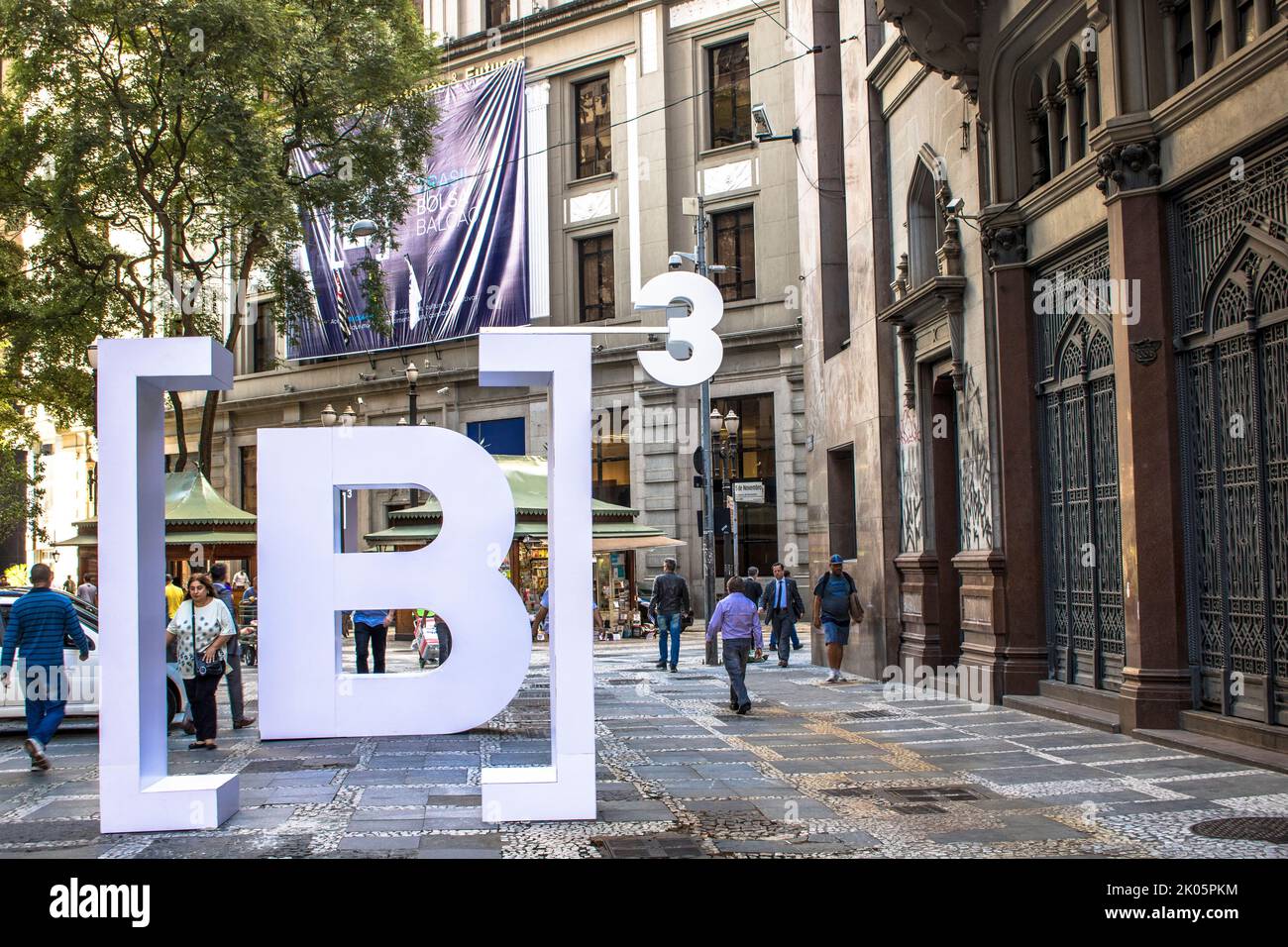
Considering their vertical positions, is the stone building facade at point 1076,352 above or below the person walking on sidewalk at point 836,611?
above

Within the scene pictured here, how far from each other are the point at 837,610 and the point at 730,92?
75.3 ft

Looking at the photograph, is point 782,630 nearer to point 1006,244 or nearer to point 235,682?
point 1006,244

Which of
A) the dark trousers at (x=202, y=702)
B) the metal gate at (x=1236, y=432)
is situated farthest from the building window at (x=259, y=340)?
the metal gate at (x=1236, y=432)

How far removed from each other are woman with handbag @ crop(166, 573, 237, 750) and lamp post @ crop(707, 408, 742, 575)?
15925 mm

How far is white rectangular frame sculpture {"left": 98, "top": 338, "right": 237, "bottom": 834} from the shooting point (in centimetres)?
896

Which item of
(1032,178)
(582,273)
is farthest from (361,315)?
(1032,178)

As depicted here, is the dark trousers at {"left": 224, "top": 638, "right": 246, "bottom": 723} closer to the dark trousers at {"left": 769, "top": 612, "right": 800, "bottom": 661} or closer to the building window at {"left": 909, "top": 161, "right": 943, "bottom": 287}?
the building window at {"left": 909, "top": 161, "right": 943, "bottom": 287}

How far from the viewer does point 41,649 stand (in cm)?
1255

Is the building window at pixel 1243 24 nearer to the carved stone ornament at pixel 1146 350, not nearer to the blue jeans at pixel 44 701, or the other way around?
the carved stone ornament at pixel 1146 350

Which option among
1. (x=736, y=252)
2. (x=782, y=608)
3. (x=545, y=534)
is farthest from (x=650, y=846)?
(x=736, y=252)

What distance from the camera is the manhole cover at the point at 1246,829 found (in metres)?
8.03

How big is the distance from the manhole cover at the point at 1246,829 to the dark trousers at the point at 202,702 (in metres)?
9.29
